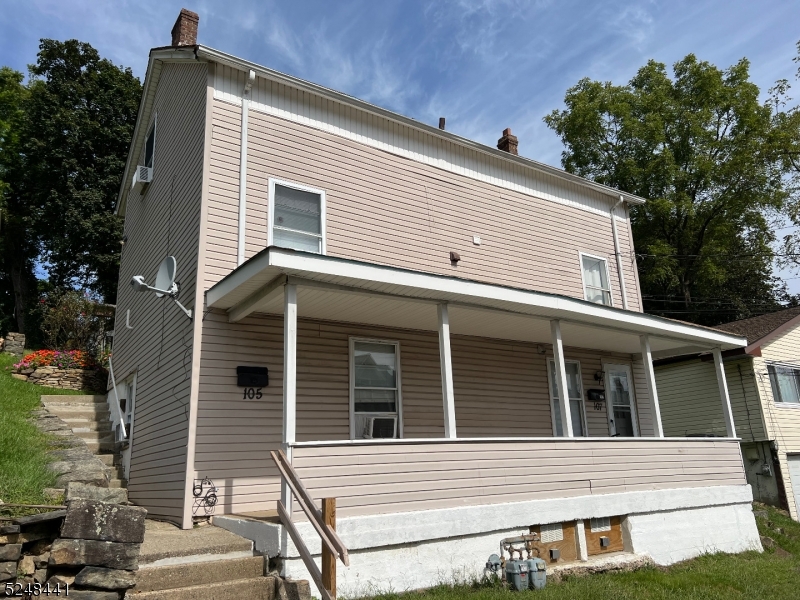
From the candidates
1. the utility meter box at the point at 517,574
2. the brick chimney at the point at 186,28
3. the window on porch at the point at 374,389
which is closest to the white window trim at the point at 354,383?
the window on porch at the point at 374,389

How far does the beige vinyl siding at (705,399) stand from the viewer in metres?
16.0

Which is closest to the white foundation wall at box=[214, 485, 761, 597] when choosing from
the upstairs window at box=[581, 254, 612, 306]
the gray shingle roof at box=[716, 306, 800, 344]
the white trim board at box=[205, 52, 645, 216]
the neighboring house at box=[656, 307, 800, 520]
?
the upstairs window at box=[581, 254, 612, 306]

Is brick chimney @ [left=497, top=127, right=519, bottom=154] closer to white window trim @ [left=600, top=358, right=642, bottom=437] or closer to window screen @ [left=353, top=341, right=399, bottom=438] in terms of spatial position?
white window trim @ [left=600, top=358, right=642, bottom=437]

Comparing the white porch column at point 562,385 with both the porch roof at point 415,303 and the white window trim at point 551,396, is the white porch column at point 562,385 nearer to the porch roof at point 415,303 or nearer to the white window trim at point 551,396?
the porch roof at point 415,303

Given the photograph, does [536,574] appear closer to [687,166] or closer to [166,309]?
[166,309]

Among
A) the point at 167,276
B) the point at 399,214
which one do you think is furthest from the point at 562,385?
the point at 167,276

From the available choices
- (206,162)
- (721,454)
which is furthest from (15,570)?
(721,454)

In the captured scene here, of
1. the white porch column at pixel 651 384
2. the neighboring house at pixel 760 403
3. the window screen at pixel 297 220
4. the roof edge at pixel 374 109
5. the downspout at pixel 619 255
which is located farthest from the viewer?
the neighboring house at pixel 760 403

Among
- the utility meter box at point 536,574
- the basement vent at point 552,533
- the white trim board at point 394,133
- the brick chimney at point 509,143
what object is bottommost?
the utility meter box at point 536,574

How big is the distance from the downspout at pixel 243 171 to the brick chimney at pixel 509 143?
6607 mm

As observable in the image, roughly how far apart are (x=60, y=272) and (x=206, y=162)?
20.4m

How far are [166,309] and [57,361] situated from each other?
7129mm

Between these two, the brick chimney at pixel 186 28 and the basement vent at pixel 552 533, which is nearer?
the basement vent at pixel 552 533

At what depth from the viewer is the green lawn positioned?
555cm
